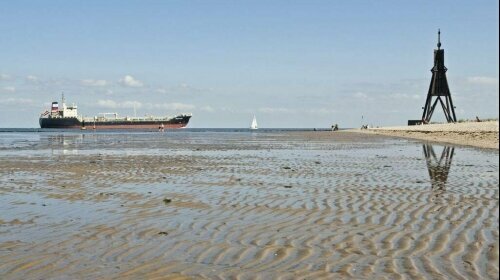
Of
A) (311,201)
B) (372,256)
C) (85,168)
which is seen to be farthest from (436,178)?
(85,168)

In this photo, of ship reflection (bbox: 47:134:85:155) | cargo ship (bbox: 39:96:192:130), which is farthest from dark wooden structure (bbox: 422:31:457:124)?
cargo ship (bbox: 39:96:192:130)

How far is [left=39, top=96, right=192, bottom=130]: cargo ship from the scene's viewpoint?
5782 inches

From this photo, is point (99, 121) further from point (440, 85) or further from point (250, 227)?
point (250, 227)

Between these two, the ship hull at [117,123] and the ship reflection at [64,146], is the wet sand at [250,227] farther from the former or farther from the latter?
the ship hull at [117,123]

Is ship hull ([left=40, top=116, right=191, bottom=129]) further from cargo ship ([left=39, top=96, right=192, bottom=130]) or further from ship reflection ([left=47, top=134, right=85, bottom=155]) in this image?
ship reflection ([left=47, top=134, right=85, bottom=155])

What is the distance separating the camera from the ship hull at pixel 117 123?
480 feet

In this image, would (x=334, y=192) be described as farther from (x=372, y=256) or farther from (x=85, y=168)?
(x=85, y=168)

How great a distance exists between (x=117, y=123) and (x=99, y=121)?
239 inches

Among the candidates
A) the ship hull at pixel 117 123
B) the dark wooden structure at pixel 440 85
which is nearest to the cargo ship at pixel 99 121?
the ship hull at pixel 117 123

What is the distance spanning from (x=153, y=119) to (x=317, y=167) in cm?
Result: 13108

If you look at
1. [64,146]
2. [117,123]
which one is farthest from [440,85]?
[117,123]

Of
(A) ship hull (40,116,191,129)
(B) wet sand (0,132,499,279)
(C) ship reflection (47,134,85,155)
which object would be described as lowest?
(C) ship reflection (47,134,85,155)

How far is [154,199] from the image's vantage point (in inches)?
448

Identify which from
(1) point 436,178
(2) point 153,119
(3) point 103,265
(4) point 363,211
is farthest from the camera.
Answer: (2) point 153,119
